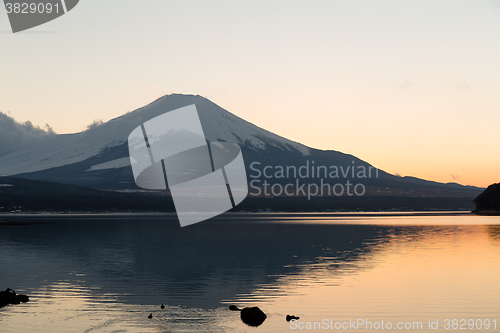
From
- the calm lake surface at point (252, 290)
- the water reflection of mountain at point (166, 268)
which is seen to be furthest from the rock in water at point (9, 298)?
the water reflection of mountain at point (166, 268)

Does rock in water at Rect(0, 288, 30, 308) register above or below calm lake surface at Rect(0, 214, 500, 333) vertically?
above

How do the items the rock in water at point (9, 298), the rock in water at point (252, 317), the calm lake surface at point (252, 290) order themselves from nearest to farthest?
the rock in water at point (252, 317) → the calm lake surface at point (252, 290) → the rock in water at point (9, 298)

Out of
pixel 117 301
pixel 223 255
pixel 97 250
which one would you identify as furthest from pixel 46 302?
pixel 97 250

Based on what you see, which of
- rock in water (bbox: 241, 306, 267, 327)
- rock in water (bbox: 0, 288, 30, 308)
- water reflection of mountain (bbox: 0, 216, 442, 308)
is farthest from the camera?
water reflection of mountain (bbox: 0, 216, 442, 308)

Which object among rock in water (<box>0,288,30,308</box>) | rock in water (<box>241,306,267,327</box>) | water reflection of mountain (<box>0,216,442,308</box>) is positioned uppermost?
rock in water (<box>0,288,30,308</box>)

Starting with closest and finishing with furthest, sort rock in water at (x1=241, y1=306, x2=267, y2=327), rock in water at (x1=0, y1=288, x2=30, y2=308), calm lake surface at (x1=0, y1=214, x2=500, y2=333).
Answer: rock in water at (x1=241, y1=306, x2=267, y2=327), calm lake surface at (x1=0, y1=214, x2=500, y2=333), rock in water at (x1=0, y1=288, x2=30, y2=308)

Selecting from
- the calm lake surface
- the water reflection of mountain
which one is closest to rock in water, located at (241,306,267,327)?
the calm lake surface

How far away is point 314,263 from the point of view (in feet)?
141

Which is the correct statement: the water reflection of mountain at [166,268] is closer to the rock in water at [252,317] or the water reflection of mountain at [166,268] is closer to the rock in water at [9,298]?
the rock in water at [252,317]

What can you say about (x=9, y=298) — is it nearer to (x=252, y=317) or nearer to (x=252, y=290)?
(x=252, y=317)

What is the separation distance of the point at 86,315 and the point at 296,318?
9041mm

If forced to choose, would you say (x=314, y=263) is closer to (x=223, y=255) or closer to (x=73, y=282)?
(x=223, y=255)

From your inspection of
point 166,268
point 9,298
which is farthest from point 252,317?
point 166,268

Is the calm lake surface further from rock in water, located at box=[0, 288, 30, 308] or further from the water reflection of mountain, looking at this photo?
rock in water, located at box=[0, 288, 30, 308]
